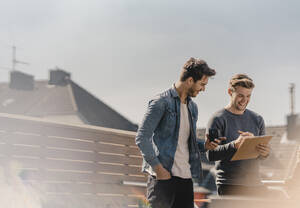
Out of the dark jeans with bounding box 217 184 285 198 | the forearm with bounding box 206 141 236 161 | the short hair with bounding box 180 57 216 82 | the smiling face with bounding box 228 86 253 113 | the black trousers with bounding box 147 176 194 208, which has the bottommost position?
the dark jeans with bounding box 217 184 285 198

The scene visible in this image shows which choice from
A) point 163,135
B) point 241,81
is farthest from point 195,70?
point 241,81

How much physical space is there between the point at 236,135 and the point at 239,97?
30 centimetres

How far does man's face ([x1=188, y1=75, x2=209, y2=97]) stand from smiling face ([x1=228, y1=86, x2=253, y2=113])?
61 cm

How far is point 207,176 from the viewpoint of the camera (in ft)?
93.5

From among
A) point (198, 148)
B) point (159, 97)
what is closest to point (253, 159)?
point (198, 148)

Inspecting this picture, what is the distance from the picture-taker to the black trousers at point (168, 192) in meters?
2.91

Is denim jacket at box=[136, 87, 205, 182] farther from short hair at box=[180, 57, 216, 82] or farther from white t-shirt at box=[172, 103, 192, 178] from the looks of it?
short hair at box=[180, 57, 216, 82]

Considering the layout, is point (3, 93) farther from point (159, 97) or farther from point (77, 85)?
point (159, 97)

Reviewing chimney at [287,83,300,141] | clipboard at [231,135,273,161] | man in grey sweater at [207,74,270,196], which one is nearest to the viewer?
clipboard at [231,135,273,161]

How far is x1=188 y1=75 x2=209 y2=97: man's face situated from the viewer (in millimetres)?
2975

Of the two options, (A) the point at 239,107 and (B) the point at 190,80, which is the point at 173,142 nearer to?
(B) the point at 190,80

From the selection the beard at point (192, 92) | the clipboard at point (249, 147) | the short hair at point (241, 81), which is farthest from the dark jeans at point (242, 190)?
the beard at point (192, 92)

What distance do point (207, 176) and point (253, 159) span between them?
83.6ft

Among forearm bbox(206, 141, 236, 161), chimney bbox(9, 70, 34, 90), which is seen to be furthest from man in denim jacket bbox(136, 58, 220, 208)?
chimney bbox(9, 70, 34, 90)
